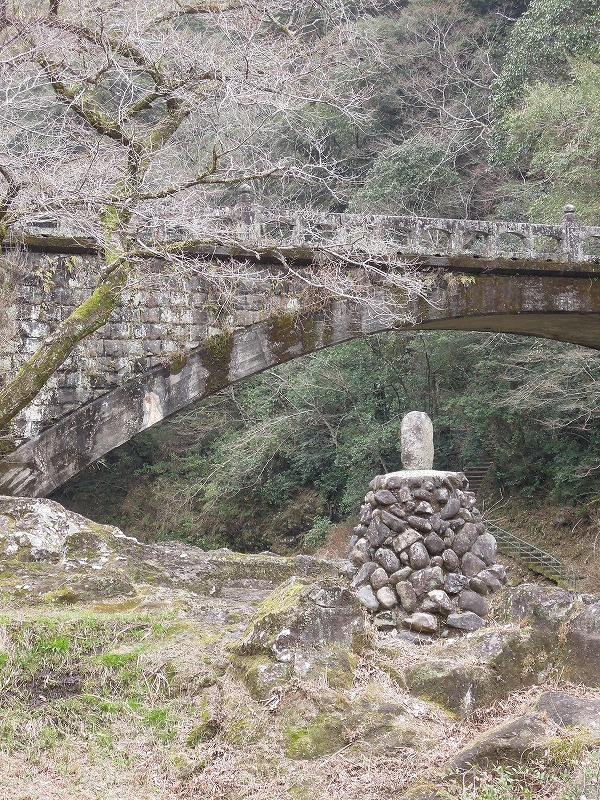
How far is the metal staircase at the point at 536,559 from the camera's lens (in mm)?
15133

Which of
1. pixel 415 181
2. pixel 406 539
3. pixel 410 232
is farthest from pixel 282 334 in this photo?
pixel 415 181

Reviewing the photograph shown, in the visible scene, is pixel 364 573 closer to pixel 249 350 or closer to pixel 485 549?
pixel 485 549

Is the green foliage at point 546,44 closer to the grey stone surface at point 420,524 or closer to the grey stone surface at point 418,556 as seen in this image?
the grey stone surface at point 420,524

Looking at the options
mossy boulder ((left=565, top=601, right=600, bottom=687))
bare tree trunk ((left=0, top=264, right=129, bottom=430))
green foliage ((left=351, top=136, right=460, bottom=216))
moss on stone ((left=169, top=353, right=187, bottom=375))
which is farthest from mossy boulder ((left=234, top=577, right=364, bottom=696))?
green foliage ((left=351, top=136, right=460, bottom=216))

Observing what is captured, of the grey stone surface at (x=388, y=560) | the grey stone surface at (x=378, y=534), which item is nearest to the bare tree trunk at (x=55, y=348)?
the grey stone surface at (x=378, y=534)

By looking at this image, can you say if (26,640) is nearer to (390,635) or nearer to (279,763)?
(279,763)

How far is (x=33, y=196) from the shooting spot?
646 centimetres

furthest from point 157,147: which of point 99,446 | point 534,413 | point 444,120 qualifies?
point 444,120

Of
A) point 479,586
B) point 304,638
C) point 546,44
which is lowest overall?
point 479,586

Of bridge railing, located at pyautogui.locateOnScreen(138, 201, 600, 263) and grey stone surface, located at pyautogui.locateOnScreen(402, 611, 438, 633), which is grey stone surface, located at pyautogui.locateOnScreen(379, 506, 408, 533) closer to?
grey stone surface, located at pyautogui.locateOnScreen(402, 611, 438, 633)

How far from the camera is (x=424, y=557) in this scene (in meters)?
6.23

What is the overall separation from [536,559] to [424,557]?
10655 mm

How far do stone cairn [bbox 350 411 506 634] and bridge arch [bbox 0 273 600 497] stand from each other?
4.87m

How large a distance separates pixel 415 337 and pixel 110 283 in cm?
1339
